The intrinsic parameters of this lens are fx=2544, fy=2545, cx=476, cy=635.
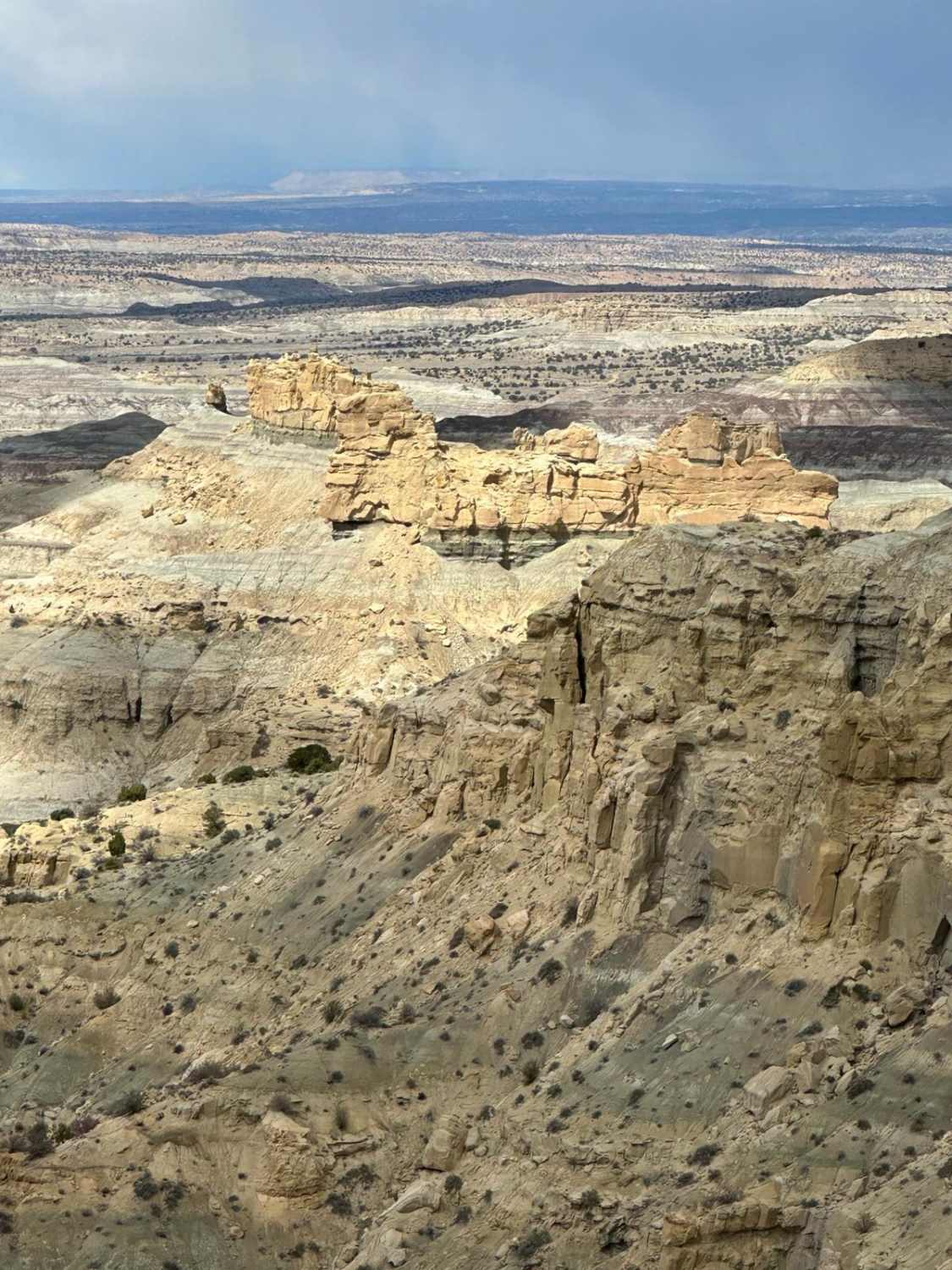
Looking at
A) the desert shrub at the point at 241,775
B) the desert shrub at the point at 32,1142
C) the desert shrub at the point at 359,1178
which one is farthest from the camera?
the desert shrub at the point at 241,775

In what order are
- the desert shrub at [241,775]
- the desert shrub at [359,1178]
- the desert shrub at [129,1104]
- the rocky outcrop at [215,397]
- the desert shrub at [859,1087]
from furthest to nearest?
the rocky outcrop at [215,397] → the desert shrub at [241,775] → the desert shrub at [129,1104] → the desert shrub at [359,1178] → the desert shrub at [859,1087]

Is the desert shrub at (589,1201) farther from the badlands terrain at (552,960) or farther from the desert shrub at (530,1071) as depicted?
the desert shrub at (530,1071)

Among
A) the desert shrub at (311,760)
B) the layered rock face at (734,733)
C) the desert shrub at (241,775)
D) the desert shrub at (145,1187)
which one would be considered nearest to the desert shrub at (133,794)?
the desert shrub at (241,775)

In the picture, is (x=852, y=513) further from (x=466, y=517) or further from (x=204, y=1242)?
(x=204, y=1242)

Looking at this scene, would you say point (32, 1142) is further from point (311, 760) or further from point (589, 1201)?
point (311, 760)

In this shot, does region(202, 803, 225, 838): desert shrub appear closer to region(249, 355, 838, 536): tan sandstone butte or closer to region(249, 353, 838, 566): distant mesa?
region(249, 353, 838, 566): distant mesa

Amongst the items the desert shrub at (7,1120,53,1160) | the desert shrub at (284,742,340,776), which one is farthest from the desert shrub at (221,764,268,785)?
the desert shrub at (7,1120,53,1160)

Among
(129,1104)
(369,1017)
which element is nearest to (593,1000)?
(369,1017)
